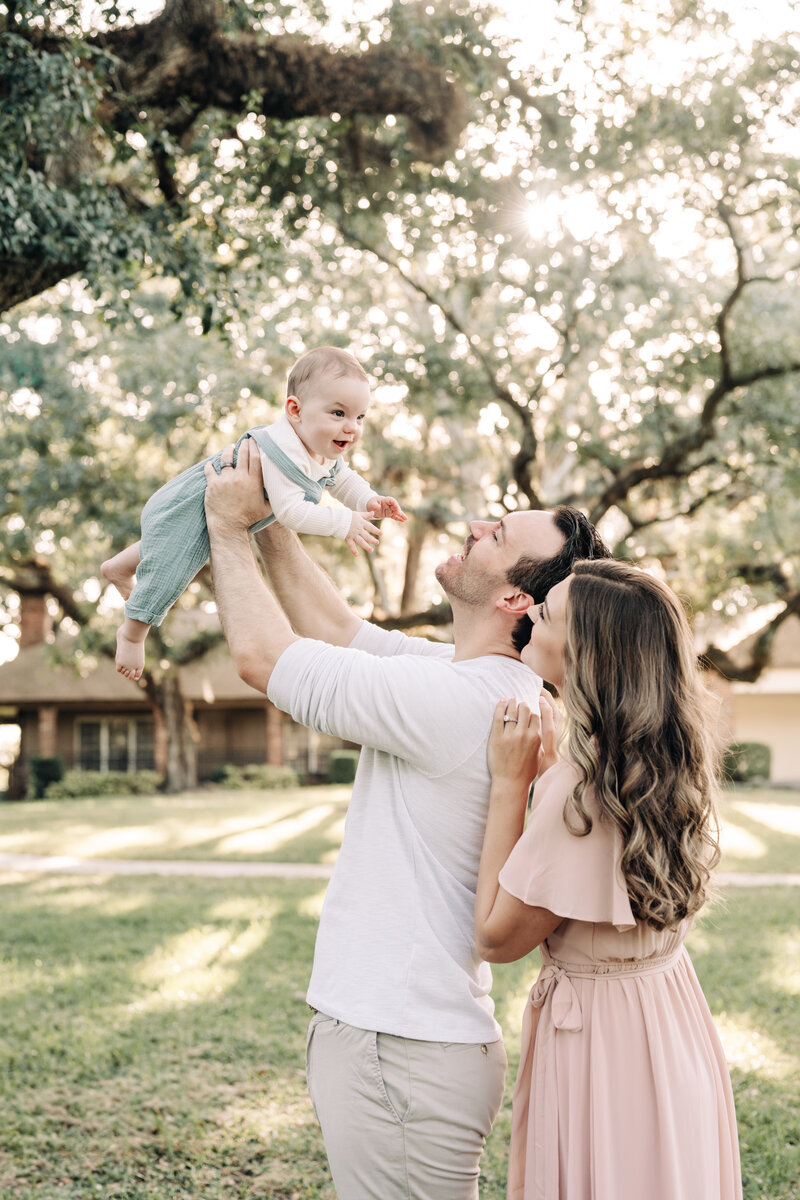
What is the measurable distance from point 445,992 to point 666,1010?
517 mm

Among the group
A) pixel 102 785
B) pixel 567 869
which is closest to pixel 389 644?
pixel 567 869

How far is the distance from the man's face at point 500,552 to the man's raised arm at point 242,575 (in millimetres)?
482

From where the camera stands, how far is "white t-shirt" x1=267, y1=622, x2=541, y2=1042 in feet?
7.50

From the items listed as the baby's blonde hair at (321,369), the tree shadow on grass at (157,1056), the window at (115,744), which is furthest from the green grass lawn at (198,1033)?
the window at (115,744)

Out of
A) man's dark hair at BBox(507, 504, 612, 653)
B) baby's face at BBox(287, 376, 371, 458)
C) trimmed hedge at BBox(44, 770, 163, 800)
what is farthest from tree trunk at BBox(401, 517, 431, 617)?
man's dark hair at BBox(507, 504, 612, 653)

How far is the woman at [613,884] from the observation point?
2225 mm

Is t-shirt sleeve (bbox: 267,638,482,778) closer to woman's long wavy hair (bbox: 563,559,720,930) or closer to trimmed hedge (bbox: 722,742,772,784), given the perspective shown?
woman's long wavy hair (bbox: 563,559,720,930)

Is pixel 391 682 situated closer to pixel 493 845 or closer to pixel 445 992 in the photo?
pixel 493 845

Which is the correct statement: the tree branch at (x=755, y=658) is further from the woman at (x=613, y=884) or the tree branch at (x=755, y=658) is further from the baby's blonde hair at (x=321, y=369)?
the woman at (x=613, y=884)

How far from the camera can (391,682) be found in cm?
231

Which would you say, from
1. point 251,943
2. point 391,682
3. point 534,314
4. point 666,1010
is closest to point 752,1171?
point 666,1010

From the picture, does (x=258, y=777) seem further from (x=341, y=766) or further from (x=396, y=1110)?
(x=396, y=1110)

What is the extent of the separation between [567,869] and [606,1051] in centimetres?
44

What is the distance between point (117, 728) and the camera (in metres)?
33.2
